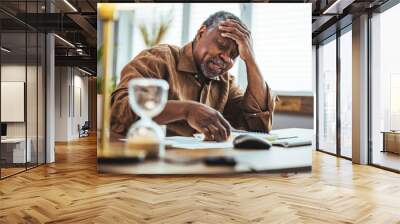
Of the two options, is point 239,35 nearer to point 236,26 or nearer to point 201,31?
point 236,26

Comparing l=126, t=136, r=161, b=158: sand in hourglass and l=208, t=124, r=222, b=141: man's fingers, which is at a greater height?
l=208, t=124, r=222, b=141: man's fingers

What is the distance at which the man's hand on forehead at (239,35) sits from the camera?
237 inches

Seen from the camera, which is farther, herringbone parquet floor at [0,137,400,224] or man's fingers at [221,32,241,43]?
man's fingers at [221,32,241,43]

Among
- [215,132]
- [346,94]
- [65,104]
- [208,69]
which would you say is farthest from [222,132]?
[65,104]

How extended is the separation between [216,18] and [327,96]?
16.3 feet

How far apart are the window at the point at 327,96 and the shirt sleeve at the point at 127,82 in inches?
205

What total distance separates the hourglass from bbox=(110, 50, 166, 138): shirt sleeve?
0.08 m

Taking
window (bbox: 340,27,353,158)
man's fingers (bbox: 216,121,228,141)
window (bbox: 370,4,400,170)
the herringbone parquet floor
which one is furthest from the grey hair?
window (bbox: 340,27,353,158)

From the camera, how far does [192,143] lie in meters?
5.85

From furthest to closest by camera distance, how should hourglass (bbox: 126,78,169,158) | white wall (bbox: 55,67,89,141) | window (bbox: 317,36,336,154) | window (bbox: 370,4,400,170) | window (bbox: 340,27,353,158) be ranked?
white wall (bbox: 55,67,89,141) < window (bbox: 317,36,336,154) < window (bbox: 340,27,353,158) < window (bbox: 370,4,400,170) < hourglass (bbox: 126,78,169,158)

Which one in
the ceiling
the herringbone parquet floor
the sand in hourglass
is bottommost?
the herringbone parquet floor

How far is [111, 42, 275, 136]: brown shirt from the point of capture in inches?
231

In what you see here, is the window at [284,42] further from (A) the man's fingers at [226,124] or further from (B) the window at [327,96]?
(B) the window at [327,96]

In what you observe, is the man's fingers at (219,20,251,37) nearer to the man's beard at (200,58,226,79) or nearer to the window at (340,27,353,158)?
the man's beard at (200,58,226,79)
